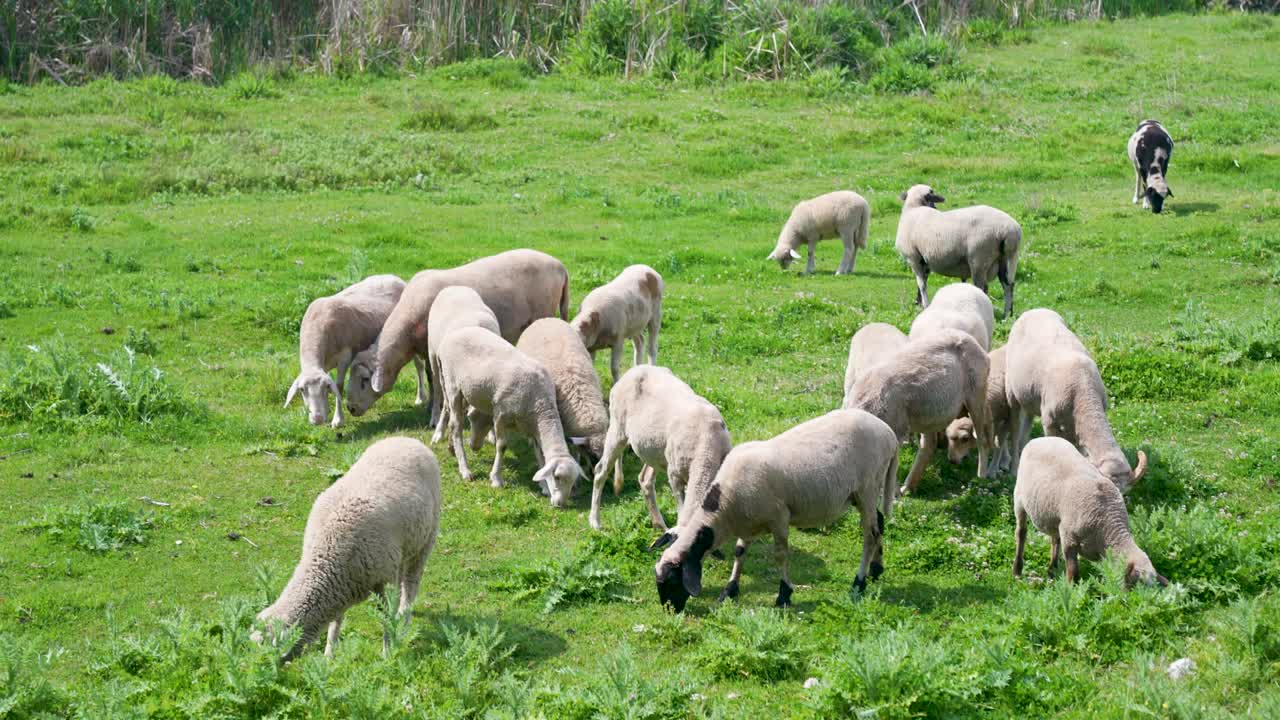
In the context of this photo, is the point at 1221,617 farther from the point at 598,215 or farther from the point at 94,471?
the point at 598,215

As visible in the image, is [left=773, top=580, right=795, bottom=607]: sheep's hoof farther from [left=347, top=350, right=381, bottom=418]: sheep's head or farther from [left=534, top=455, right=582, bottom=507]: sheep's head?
[left=347, top=350, right=381, bottom=418]: sheep's head

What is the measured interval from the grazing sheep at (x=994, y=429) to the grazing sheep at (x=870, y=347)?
2.82 feet

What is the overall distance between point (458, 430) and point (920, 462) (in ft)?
13.8

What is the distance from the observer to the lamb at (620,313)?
13617 millimetres

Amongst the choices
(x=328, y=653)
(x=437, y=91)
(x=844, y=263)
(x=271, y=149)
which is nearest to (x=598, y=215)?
(x=844, y=263)

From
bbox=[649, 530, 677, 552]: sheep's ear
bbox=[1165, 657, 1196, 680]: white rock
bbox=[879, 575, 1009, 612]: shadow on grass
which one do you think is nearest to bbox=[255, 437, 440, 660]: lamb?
bbox=[649, 530, 677, 552]: sheep's ear

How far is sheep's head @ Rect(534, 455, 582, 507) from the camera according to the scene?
36.6ft

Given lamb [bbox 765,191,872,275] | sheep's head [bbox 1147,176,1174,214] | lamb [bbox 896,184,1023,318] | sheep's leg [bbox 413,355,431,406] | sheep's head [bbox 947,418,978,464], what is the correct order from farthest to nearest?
sheep's head [bbox 1147,176,1174,214]
lamb [bbox 765,191,872,275]
lamb [bbox 896,184,1023,318]
sheep's leg [bbox 413,355,431,406]
sheep's head [bbox 947,418,978,464]

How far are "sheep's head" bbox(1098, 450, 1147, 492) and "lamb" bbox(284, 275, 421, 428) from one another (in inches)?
287

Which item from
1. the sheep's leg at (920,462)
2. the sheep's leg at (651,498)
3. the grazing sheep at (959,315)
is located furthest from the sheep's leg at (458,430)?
the grazing sheep at (959,315)

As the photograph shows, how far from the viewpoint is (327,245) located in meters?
19.3

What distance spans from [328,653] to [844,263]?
40.6 feet

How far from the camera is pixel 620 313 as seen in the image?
45.4ft

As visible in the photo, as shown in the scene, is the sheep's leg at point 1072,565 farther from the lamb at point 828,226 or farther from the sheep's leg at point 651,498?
the lamb at point 828,226
